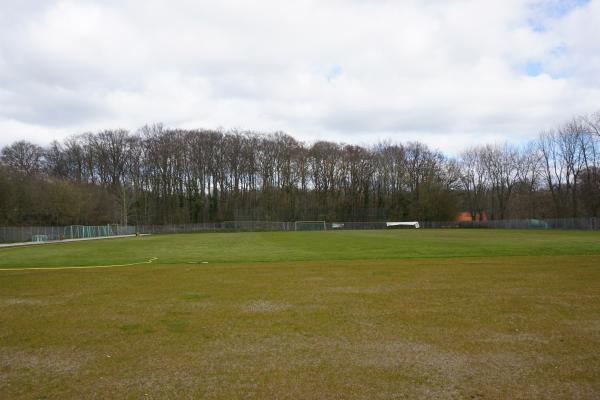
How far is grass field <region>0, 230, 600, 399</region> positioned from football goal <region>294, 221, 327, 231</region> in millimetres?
86352

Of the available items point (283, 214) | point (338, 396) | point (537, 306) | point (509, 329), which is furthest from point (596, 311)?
point (283, 214)

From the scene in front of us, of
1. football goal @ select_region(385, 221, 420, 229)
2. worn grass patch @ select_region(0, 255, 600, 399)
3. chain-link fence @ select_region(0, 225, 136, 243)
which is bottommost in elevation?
football goal @ select_region(385, 221, 420, 229)

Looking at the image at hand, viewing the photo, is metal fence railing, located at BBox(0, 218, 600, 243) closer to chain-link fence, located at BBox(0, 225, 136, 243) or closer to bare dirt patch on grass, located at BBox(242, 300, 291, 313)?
chain-link fence, located at BBox(0, 225, 136, 243)

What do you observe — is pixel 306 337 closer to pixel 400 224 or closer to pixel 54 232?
pixel 54 232

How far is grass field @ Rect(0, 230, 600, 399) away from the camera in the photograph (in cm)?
563

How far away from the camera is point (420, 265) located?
19.2 metres

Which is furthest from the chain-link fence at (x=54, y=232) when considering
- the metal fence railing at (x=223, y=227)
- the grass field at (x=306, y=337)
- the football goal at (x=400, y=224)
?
the football goal at (x=400, y=224)

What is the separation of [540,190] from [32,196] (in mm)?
99688

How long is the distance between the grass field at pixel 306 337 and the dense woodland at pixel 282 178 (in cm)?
8843

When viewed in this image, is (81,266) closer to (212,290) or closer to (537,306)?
(212,290)

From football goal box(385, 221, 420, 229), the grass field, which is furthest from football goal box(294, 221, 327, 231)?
the grass field

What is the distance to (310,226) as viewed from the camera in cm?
10356

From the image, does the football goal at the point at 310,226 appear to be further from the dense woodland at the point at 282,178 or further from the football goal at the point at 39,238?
the football goal at the point at 39,238

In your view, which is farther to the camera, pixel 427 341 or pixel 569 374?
pixel 427 341
